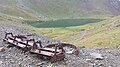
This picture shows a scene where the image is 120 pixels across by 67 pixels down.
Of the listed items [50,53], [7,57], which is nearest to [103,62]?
[50,53]

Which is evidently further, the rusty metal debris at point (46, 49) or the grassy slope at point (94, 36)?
the grassy slope at point (94, 36)

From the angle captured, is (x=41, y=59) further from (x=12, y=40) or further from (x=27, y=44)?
(x=12, y=40)

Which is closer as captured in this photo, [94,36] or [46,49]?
[46,49]

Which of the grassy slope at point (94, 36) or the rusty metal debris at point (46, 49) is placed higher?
the rusty metal debris at point (46, 49)

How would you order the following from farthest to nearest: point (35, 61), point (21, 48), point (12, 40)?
point (12, 40)
point (21, 48)
point (35, 61)

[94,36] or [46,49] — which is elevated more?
[46,49]

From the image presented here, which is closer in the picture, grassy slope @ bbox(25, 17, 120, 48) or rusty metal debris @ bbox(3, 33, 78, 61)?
rusty metal debris @ bbox(3, 33, 78, 61)

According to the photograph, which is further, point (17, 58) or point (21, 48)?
point (21, 48)

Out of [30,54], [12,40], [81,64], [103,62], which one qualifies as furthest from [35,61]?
[12,40]

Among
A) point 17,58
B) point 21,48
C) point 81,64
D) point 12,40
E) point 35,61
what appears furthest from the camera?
point 12,40

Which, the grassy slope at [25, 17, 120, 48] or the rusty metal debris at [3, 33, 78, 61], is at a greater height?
the rusty metal debris at [3, 33, 78, 61]
